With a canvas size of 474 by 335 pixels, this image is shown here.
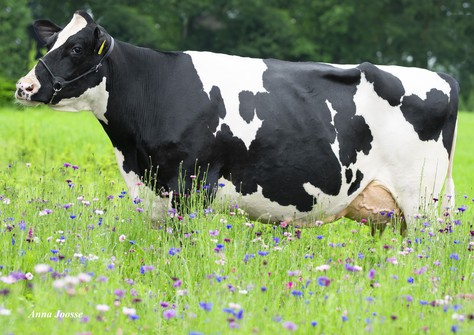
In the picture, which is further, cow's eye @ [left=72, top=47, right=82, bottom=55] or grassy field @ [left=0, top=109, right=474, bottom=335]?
cow's eye @ [left=72, top=47, right=82, bottom=55]

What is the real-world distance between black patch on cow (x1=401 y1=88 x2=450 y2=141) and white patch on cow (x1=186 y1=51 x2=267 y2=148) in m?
1.28

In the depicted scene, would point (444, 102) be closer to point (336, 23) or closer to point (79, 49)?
point (79, 49)

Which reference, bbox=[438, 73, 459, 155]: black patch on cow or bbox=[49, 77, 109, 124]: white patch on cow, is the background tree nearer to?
bbox=[438, 73, 459, 155]: black patch on cow

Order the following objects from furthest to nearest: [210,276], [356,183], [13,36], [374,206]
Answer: [13,36], [374,206], [356,183], [210,276]

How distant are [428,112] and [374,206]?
3.03ft

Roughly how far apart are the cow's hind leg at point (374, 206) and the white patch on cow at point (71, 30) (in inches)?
103

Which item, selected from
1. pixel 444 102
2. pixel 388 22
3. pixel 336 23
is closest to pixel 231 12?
pixel 336 23

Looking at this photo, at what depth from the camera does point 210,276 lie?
14.1 feet

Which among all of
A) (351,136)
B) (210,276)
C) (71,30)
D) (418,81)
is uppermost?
(71,30)

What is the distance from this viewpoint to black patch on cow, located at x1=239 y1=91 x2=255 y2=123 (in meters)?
5.87

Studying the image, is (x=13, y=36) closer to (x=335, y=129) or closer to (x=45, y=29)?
(x=45, y=29)

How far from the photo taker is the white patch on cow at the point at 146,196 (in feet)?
18.9

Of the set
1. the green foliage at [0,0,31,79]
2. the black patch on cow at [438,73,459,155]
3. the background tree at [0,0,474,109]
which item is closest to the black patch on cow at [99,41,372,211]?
the black patch on cow at [438,73,459,155]

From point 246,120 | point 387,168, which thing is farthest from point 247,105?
point 387,168
